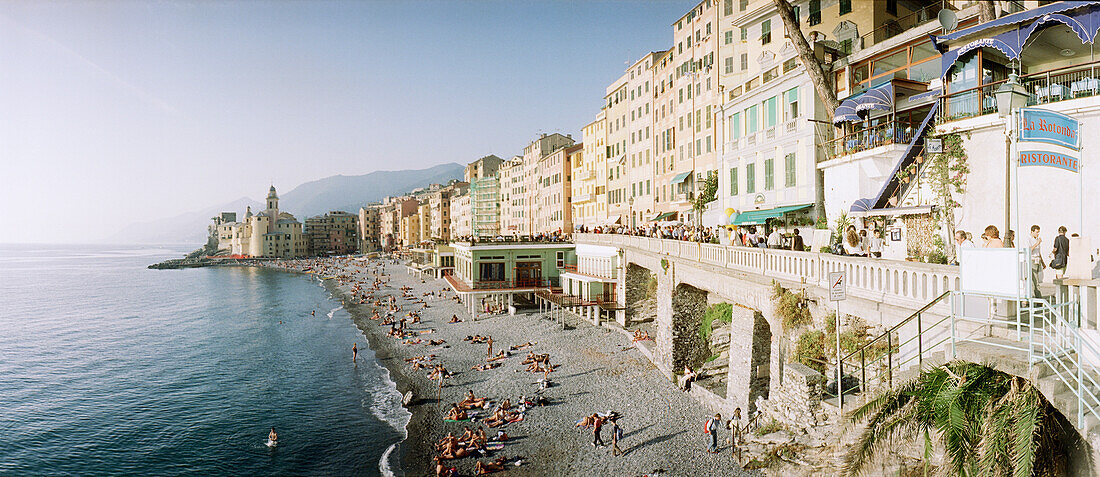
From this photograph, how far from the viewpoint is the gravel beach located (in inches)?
785

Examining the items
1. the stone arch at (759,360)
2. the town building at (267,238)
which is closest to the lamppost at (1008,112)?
the stone arch at (759,360)

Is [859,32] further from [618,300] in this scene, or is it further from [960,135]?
[618,300]

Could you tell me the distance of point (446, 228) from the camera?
142375 mm

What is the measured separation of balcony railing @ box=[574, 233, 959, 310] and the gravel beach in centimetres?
670

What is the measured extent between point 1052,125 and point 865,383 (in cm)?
521

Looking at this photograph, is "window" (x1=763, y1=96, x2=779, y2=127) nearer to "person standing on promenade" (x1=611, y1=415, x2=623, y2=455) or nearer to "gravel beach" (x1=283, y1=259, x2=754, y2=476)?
"gravel beach" (x1=283, y1=259, x2=754, y2=476)

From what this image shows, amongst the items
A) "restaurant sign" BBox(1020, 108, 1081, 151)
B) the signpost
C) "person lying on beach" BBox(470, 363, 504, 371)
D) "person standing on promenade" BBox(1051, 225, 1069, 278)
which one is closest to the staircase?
the signpost

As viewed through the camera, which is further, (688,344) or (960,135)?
(688,344)

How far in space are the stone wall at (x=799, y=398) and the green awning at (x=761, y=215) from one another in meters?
10.9

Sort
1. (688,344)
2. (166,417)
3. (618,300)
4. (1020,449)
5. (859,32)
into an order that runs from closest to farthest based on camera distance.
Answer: (1020,449) → (688,344) → (859,32) → (166,417) → (618,300)

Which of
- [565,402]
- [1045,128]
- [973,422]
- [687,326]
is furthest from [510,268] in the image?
[973,422]

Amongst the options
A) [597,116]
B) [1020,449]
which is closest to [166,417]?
[1020,449]

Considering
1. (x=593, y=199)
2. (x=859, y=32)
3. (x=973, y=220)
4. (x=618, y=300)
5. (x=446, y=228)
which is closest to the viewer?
(x=973, y=220)

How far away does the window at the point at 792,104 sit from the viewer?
23922mm
